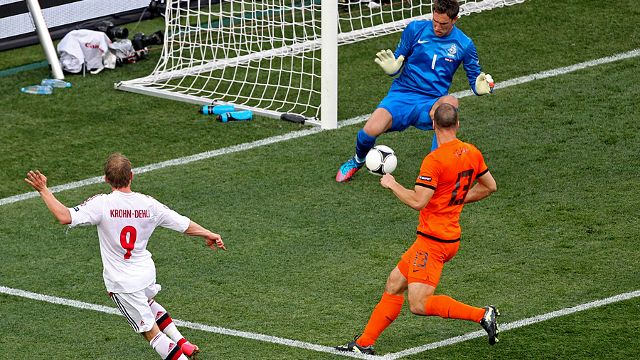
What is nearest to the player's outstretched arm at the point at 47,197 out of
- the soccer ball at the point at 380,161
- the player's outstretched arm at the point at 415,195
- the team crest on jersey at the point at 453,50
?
the player's outstretched arm at the point at 415,195

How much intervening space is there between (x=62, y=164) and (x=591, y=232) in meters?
5.73

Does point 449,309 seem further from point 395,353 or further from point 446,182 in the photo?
point 446,182

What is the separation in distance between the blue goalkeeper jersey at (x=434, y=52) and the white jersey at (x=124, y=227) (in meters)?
3.97

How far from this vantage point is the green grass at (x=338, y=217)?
9141mm

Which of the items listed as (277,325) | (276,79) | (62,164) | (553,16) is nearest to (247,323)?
(277,325)

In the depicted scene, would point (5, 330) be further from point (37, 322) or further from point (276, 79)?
point (276, 79)

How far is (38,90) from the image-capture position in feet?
50.4

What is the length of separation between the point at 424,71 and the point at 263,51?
4840 millimetres

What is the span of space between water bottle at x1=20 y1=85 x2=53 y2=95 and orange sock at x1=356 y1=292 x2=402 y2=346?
7.97m

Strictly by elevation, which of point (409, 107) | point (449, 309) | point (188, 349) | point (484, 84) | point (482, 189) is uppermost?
point (482, 189)

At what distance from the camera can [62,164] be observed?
13.0m

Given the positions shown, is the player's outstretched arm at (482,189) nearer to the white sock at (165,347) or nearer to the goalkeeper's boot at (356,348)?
the goalkeeper's boot at (356,348)

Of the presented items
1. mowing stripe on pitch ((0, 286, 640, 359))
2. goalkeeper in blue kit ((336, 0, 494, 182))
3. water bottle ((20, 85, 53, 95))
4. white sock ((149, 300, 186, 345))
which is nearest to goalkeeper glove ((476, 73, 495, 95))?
goalkeeper in blue kit ((336, 0, 494, 182))

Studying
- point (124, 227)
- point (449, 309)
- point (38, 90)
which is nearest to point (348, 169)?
point (449, 309)
